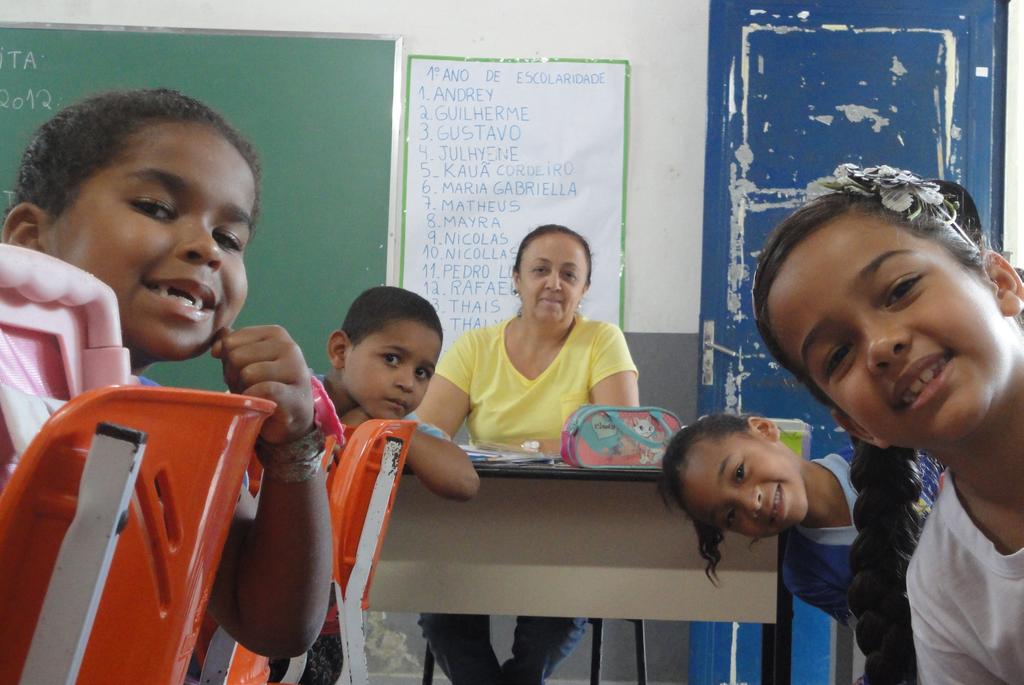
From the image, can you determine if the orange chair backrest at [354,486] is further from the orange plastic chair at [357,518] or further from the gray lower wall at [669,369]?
the gray lower wall at [669,369]

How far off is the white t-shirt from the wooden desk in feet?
3.46

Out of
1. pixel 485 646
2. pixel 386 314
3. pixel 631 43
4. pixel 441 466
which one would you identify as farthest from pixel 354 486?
pixel 631 43

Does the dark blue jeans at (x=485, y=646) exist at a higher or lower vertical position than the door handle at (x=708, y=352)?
lower

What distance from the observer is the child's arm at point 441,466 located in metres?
1.90

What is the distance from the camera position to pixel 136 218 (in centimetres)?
87

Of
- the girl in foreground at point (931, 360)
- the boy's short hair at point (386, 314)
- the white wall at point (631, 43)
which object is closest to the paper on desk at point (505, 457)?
the boy's short hair at point (386, 314)

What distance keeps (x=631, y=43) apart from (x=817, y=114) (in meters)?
0.73

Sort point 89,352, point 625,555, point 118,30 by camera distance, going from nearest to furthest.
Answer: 1. point 89,352
2. point 625,555
3. point 118,30

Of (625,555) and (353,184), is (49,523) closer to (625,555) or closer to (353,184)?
(625,555)

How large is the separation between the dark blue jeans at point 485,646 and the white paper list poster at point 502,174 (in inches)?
50.7

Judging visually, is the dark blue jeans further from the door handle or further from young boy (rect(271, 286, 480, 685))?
the door handle

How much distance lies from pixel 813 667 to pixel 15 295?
301cm

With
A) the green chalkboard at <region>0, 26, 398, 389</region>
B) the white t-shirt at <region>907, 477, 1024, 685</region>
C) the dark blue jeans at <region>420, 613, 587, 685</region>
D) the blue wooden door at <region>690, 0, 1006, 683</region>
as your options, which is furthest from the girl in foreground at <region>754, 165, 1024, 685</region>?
the green chalkboard at <region>0, 26, 398, 389</region>

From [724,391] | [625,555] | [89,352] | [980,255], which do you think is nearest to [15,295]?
[89,352]
